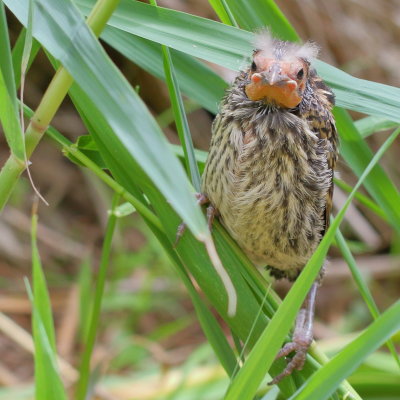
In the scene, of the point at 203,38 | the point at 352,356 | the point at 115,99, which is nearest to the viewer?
the point at 115,99

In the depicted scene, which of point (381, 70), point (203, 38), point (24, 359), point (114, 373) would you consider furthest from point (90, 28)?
point (381, 70)

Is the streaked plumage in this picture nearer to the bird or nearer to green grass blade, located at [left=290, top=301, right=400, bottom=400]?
the bird

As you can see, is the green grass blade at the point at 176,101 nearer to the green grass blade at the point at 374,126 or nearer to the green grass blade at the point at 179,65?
the green grass blade at the point at 179,65

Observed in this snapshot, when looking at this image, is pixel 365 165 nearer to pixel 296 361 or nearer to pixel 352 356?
pixel 296 361

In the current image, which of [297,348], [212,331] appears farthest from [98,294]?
[297,348]

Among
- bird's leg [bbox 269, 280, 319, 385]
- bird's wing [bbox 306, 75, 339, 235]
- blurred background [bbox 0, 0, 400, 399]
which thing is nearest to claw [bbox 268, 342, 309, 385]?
bird's leg [bbox 269, 280, 319, 385]

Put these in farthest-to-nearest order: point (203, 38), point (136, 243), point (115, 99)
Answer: point (136, 243) → point (203, 38) → point (115, 99)
